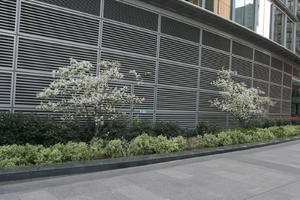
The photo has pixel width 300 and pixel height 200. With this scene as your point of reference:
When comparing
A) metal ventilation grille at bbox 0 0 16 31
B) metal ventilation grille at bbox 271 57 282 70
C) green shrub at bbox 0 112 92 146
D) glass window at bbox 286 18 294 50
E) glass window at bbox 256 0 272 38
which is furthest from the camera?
glass window at bbox 286 18 294 50

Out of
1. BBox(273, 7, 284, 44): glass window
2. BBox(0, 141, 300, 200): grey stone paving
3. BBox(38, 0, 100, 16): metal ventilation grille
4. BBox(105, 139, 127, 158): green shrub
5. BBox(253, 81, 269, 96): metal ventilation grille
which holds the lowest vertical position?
BBox(0, 141, 300, 200): grey stone paving

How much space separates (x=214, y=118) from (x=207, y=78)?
8.19 feet

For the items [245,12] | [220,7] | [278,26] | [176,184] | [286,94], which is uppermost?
[278,26]

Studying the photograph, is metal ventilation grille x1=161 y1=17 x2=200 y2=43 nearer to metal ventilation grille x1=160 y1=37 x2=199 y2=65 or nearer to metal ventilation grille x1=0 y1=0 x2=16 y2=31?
metal ventilation grille x1=160 y1=37 x2=199 y2=65

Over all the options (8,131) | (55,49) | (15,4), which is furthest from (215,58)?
(8,131)

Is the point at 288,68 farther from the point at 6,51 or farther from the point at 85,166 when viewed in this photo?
the point at 6,51

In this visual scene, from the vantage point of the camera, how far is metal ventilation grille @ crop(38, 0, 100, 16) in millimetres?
8656

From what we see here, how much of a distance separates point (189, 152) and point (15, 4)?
7424 millimetres

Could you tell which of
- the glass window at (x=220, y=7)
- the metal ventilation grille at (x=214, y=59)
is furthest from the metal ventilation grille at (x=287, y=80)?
the glass window at (x=220, y=7)

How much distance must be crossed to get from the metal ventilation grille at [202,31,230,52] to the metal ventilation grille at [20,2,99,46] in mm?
6778

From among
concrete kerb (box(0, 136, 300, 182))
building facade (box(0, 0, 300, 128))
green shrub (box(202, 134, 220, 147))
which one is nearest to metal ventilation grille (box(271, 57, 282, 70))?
building facade (box(0, 0, 300, 128))

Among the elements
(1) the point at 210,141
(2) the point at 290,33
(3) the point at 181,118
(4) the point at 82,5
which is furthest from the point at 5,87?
(2) the point at 290,33

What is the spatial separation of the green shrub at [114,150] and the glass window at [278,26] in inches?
756

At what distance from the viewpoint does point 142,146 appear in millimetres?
7289
